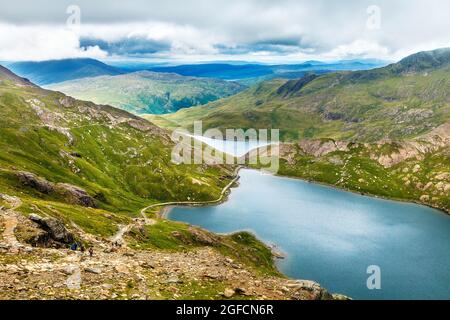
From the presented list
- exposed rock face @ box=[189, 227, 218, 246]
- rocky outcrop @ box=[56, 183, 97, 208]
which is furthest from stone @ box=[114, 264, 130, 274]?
rocky outcrop @ box=[56, 183, 97, 208]

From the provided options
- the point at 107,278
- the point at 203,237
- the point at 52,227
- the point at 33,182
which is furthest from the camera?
the point at 203,237

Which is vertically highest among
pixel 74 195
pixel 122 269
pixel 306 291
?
pixel 122 269

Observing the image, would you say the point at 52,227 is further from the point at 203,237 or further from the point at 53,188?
the point at 53,188

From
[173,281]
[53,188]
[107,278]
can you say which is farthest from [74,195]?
[107,278]

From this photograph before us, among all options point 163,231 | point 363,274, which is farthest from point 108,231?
Answer: point 363,274

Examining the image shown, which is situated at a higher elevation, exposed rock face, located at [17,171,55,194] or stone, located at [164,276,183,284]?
stone, located at [164,276,183,284]

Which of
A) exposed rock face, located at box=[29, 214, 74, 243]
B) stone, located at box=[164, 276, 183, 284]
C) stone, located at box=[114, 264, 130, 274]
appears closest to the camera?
stone, located at box=[164, 276, 183, 284]

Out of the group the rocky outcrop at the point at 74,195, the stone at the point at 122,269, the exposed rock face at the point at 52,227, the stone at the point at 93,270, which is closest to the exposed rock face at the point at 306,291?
the stone at the point at 122,269

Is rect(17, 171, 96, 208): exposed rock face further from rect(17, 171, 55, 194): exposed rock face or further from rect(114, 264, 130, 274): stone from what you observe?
rect(114, 264, 130, 274): stone

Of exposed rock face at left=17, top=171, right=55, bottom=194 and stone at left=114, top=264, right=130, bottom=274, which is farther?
exposed rock face at left=17, top=171, right=55, bottom=194

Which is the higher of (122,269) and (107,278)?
(107,278)
